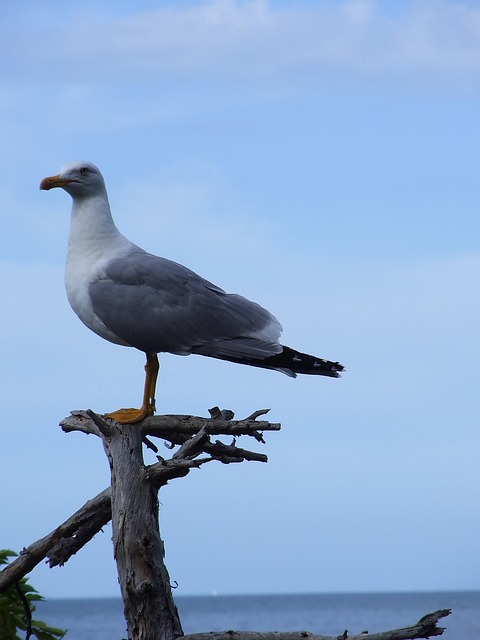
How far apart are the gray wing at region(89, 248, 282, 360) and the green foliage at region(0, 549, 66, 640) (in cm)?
213

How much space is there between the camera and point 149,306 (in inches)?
368

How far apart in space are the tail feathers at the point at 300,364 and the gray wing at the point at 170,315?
0.33 feet

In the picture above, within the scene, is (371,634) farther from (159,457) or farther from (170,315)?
(170,315)

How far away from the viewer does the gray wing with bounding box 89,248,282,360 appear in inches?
→ 364

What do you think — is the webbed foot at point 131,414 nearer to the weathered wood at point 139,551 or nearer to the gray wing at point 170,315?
the weathered wood at point 139,551

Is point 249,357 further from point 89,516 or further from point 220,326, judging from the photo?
point 89,516

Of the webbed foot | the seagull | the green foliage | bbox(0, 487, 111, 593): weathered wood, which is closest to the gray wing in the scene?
the seagull

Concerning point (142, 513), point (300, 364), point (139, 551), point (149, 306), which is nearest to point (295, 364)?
point (300, 364)

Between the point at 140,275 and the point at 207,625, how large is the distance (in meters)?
81.9

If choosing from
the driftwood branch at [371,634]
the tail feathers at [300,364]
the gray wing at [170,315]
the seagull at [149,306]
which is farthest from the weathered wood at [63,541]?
the tail feathers at [300,364]

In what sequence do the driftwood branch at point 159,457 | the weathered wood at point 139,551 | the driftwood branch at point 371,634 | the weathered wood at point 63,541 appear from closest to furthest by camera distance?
the driftwood branch at point 371,634 < the weathered wood at point 139,551 < the driftwood branch at point 159,457 < the weathered wood at point 63,541

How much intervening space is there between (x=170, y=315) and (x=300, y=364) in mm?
1213

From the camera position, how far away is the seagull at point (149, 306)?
29.9 feet

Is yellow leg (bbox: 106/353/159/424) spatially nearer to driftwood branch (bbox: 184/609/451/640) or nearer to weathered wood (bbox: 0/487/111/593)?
weathered wood (bbox: 0/487/111/593)
